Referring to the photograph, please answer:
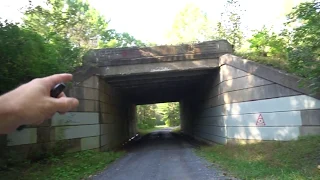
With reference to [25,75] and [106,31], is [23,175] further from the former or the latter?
[106,31]

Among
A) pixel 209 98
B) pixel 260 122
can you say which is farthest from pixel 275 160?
pixel 209 98

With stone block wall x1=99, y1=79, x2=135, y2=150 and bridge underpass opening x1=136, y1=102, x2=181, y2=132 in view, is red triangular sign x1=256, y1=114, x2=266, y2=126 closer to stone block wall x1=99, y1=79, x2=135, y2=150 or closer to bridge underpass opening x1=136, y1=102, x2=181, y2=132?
stone block wall x1=99, y1=79, x2=135, y2=150

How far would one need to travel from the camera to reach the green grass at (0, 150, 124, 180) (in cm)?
809

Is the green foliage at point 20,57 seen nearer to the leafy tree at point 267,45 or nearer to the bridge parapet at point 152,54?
the bridge parapet at point 152,54

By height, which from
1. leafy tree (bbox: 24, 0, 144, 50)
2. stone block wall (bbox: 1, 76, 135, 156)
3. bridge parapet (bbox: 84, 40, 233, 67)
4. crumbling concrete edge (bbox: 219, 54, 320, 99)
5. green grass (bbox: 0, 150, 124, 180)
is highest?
leafy tree (bbox: 24, 0, 144, 50)

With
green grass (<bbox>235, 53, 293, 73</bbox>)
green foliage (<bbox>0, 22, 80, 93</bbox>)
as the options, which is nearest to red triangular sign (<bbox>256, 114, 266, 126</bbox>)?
green grass (<bbox>235, 53, 293, 73</bbox>)

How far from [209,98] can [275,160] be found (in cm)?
881

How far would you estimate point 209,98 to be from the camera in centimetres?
1722

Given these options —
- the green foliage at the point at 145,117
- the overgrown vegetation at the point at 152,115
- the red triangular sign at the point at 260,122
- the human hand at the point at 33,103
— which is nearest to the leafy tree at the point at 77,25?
the red triangular sign at the point at 260,122

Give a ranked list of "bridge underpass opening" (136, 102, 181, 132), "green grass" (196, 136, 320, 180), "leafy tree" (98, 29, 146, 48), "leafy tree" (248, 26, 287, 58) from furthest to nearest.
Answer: "bridge underpass opening" (136, 102, 181, 132), "leafy tree" (98, 29, 146, 48), "leafy tree" (248, 26, 287, 58), "green grass" (196, 136, 320, 180)

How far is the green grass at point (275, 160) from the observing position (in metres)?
7.12

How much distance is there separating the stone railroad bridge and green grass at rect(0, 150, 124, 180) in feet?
3.01

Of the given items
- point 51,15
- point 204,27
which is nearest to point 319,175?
point 51,15

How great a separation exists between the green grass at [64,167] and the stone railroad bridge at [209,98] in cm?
92
